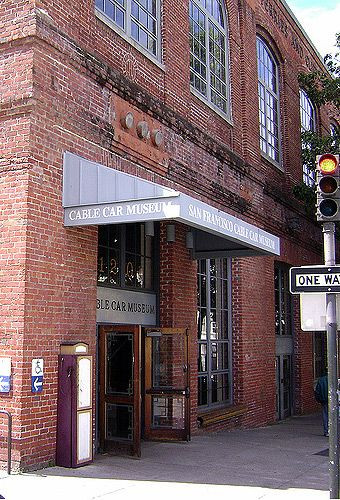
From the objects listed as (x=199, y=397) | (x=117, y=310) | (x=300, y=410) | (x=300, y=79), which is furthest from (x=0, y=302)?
(x=300, y=79)

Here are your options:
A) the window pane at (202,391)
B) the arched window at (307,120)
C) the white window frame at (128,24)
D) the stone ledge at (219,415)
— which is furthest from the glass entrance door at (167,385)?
the arched window at (307,120)

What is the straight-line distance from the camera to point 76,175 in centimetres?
939

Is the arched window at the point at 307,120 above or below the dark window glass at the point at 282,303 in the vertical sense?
above

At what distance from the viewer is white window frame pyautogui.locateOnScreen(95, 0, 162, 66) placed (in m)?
11.0

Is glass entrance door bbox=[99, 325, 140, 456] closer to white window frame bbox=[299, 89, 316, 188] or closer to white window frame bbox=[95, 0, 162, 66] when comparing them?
white window frame bbox=[95, 0, 162, 66]

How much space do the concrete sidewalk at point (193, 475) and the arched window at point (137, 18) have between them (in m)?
7.05

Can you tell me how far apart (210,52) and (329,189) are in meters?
8.52

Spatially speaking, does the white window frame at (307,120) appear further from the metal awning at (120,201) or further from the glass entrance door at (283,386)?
the metal awning at (120,201)

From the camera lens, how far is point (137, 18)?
40.5 ft

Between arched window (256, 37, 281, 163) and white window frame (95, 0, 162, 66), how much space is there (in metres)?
5.88

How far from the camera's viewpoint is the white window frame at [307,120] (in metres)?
22.0

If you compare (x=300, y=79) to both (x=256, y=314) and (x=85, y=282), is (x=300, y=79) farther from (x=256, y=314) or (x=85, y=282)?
(x=85, y=282)

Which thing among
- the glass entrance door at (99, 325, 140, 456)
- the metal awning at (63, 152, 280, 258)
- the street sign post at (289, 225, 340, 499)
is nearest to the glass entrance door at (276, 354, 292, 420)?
the glass entrance door at (99, 325, 140, 456)

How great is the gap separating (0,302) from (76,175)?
2.05 metres
